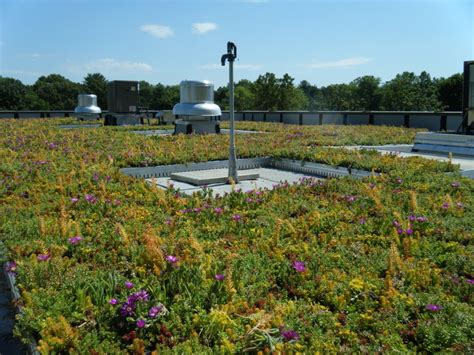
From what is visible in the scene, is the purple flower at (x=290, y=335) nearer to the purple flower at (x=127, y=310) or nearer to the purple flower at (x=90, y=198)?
the purple flower at (x=127, y=310)

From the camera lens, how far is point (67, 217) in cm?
633

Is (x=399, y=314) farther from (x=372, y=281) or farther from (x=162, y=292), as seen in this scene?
(x=162, y=292)

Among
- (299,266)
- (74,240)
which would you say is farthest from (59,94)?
(299,266)

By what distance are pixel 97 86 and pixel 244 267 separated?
267 ft

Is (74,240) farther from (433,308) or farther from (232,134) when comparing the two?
(232,134)

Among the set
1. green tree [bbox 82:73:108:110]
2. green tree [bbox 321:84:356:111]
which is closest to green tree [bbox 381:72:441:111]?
green tree [bbox 321:84:356:111]

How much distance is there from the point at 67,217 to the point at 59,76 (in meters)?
99.5

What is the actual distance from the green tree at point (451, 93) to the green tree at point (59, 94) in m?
56.7

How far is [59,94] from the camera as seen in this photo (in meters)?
80.9

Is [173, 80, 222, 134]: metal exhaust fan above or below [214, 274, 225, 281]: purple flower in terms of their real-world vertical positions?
above

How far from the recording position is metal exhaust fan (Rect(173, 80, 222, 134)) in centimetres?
2080

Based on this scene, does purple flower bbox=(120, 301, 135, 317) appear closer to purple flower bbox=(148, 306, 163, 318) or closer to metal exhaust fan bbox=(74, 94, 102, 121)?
purple flower bbox=(148, 306, 163, 318)

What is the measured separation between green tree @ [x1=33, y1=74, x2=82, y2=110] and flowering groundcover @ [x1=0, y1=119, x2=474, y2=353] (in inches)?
2993

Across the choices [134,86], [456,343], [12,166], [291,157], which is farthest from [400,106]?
[456,343]
